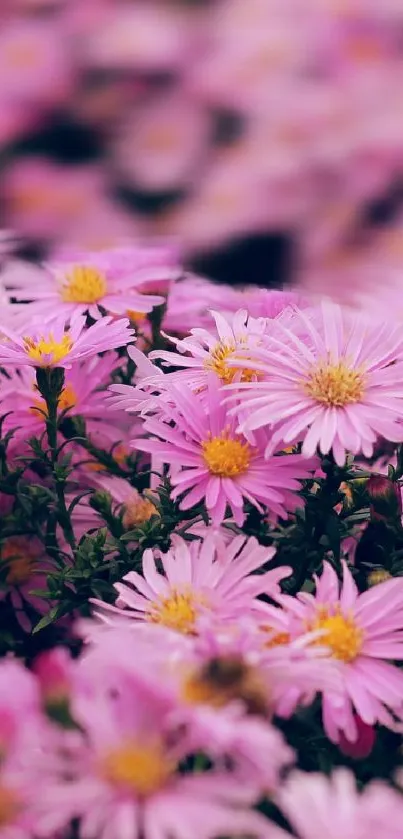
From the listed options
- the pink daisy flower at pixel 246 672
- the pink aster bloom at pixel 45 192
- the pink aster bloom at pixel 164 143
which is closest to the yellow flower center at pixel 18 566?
the pink daisy flower at pixel 246 672

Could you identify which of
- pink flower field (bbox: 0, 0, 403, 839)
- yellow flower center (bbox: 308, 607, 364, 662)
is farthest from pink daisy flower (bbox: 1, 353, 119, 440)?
yellow flower center (bbox: 308, 607, 364, 662)

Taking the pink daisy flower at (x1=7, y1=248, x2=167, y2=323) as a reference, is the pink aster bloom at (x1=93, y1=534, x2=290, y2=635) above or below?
below

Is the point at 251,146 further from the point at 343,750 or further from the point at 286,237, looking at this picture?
the point at 343,750

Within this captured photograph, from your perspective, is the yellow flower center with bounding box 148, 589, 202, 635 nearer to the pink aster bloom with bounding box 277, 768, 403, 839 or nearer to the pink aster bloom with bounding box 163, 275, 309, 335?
the pink aster bloom with bounding box 277, 768, 403, 839

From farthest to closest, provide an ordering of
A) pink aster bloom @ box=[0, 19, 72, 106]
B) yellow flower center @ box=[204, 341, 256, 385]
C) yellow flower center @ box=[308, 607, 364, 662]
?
pink aster bloom @ box=[0, 19, 72, 106]
yellow flower center @ box=[204, 341, 256, 385]
yellow flower center @ box=[308, 607, 364, 662]

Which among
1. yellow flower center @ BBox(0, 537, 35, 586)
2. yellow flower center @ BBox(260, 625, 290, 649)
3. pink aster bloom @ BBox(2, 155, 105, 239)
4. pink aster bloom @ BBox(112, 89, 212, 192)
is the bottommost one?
pink aster bloom @ BBox(2, 155, 105, 239)

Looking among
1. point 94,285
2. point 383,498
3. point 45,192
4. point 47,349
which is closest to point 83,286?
point 94,285

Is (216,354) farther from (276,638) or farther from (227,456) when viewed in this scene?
(276,638)
